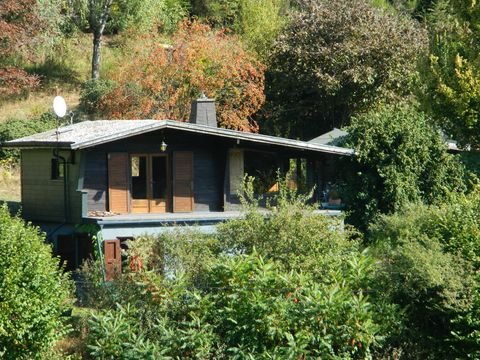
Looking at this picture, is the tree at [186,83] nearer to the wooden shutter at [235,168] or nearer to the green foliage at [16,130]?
the green foliage at [16,130]

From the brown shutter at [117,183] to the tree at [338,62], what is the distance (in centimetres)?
1370

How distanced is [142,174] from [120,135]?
174cm

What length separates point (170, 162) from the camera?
90.7ft

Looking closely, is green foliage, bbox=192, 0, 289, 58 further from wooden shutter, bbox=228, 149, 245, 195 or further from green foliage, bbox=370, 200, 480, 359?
green foliage, bbox=370, 200, 480, 359

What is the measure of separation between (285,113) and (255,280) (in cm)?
2187

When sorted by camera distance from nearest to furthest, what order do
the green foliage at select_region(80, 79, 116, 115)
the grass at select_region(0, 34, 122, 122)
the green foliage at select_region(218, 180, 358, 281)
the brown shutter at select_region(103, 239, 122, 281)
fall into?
the green foliage at select_region(218, 180, 358, 281), the brown shutter at select_region(103, 239, 122, 281), the green foliage at select_region(80, 79, 116, 115), the grass at select_region(0, 34, 122, 122)

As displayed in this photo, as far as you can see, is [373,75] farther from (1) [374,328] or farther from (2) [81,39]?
(1) [374,328]

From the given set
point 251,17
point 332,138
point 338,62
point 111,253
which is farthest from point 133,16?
point 111,253

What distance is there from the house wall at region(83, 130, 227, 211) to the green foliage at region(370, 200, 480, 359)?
302 inches

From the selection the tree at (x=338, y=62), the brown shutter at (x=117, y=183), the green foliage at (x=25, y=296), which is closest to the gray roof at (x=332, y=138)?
the tree at (x=338, y=62)

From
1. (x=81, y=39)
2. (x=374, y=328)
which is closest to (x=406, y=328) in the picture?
(x=374, y=328)

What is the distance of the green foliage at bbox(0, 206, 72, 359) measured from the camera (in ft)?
63.9

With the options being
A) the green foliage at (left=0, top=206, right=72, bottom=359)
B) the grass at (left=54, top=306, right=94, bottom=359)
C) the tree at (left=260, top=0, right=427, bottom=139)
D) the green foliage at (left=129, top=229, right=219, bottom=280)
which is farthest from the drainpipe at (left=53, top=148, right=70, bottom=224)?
the tree at (left=260, top=0, right=427, bottom=139)

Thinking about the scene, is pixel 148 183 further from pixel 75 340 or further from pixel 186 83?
pixel 186 83
